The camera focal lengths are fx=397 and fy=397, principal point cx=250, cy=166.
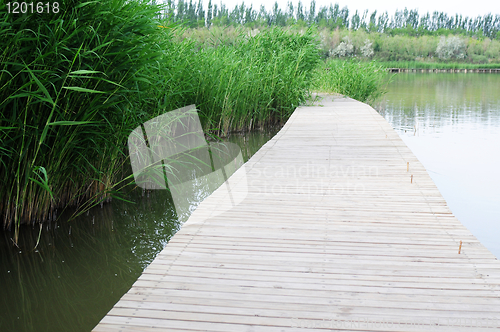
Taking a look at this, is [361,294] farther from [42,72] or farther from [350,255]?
[42,72]

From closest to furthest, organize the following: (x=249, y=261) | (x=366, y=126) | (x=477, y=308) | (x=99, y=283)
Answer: (x=477, y=308), (x=249, y=261), (x=99, y=283), (x=366, y=126)

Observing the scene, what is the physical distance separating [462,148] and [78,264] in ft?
18.9

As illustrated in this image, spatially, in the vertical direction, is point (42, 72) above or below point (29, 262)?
above

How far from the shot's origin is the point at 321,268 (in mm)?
1693

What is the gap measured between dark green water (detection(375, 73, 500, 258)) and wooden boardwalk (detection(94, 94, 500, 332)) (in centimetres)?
98

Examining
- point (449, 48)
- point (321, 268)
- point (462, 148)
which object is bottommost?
point (462, 148)

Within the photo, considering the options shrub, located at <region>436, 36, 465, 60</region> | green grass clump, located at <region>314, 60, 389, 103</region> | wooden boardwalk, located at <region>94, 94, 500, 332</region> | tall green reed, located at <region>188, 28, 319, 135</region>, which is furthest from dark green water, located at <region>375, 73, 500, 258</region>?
shrub, located at <region>436, 36, 465, 60</region>

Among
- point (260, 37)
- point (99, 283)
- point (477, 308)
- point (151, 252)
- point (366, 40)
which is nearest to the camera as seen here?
point (477, 308)

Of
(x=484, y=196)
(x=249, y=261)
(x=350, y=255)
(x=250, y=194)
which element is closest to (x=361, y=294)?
(x=350, y=255)

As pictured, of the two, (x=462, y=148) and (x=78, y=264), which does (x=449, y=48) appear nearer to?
(x=462, y=148)

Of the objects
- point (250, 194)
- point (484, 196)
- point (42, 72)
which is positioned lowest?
point (484, 196)

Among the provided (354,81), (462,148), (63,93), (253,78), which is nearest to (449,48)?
(354,81)

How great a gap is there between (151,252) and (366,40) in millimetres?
41575

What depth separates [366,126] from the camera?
216 inches
